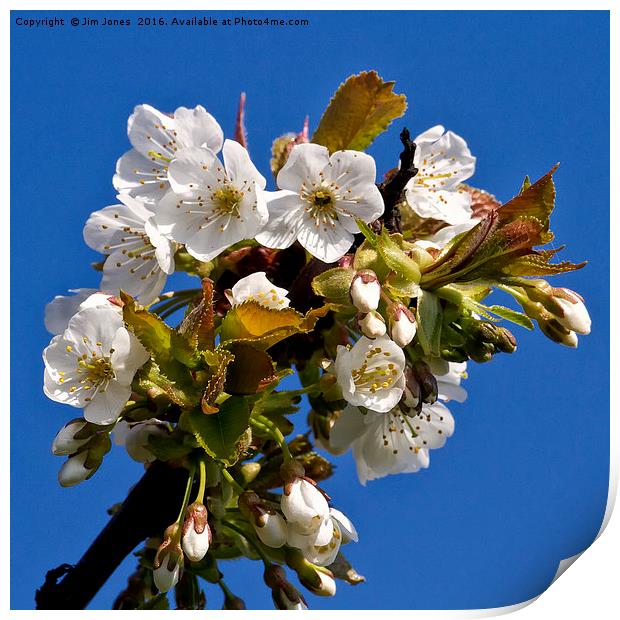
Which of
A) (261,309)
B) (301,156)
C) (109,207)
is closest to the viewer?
→ (261,309)

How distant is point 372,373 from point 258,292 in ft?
0.60

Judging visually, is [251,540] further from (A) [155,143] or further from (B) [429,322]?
(A) [155,143]

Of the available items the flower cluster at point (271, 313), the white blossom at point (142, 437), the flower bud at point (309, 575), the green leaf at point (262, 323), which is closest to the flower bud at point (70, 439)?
the flower cluster at point (271, 313)

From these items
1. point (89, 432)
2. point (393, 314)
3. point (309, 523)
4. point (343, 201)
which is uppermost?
point (343, 201)

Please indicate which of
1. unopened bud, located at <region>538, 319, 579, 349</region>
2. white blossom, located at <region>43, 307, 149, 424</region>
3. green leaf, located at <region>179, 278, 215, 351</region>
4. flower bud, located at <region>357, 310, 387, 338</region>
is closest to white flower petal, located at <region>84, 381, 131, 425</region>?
white blossom, located at <region>43, 307, 149, 424</region>

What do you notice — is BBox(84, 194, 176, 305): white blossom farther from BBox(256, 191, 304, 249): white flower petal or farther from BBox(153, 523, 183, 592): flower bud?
BBox(153, 523, 183, 592): flower bud

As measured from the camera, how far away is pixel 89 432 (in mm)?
1065

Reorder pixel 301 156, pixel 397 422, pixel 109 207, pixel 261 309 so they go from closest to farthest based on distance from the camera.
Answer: pixel 261 309, pixel 301 156, pixel 109 207, pixel 397 422

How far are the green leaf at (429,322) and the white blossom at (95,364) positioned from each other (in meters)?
0.35

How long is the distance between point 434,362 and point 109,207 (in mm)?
547

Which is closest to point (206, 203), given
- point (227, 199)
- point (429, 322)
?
point (227, 199)

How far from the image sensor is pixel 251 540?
4.07ft
